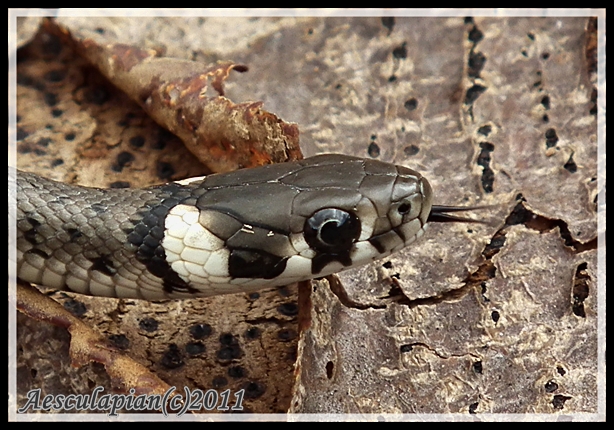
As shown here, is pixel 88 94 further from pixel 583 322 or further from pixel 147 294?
pixel 583 322

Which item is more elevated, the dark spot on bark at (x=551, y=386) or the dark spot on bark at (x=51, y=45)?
the dark spot on bark at (x=51, y=45)

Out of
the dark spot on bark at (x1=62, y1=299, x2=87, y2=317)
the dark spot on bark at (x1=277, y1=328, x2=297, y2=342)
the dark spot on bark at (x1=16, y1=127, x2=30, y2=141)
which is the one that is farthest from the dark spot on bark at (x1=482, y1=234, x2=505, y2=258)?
the dark spot on bark at (x1=16, y1=127, x2=30, y2=141)

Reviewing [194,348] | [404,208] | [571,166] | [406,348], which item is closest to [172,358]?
[194,348]

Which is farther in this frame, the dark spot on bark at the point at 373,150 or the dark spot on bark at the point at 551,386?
the dark spot on bark at the point at 373,150

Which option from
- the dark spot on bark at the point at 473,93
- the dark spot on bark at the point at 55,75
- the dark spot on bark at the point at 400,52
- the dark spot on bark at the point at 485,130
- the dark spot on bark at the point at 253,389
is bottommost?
the dark spot on bark at the point at 253,389

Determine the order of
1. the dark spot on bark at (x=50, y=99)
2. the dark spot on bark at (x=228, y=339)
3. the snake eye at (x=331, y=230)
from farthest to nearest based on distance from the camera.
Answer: the dark spot on bark at (x=50, y=99) < the dark spot on bark at (x=228, y=339) < the snake eye at (x=331, y=230)

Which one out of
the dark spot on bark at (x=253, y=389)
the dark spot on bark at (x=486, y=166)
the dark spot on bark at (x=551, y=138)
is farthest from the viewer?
the dark spot on bark at (x=551, y=138)

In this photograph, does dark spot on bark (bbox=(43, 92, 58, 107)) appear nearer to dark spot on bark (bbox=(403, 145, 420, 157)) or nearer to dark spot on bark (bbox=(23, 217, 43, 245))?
Result: dark spot on bark (bbox=(23, 217, 43, 245))

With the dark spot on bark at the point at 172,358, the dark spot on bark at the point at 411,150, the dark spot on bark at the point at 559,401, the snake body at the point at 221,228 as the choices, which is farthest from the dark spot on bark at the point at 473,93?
the dark spot on bark at the point at 172,358

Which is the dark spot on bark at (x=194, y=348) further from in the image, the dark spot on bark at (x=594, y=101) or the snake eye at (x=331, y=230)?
the dark spot on bark at (x=594, y=101)
